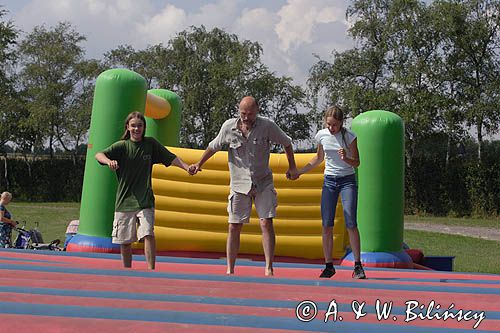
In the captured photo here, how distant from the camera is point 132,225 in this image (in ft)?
14.1

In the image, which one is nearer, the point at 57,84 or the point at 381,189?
the point at 381,189

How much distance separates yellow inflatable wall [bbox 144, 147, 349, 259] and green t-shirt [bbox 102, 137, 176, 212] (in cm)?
194

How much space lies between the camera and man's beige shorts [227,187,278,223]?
4.30 m

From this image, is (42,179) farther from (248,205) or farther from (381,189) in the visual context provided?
(248,205)

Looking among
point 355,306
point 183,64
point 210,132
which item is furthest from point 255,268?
point 183,64

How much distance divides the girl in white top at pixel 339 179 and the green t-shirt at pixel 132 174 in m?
1.18

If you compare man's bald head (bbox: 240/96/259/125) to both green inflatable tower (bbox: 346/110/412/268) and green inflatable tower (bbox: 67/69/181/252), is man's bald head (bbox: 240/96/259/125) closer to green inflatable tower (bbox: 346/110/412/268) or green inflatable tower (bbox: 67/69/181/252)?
green inflatable tower (bbox: 346/110/412/268)

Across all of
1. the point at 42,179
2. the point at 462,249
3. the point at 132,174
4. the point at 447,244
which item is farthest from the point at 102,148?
the point at 42,179

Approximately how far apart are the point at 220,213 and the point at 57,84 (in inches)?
938

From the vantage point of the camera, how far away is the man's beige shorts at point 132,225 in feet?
14.0

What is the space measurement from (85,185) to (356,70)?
19.0m

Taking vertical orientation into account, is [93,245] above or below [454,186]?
below

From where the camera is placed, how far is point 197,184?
6.40m

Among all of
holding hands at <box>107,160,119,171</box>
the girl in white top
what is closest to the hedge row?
the girl in white top
